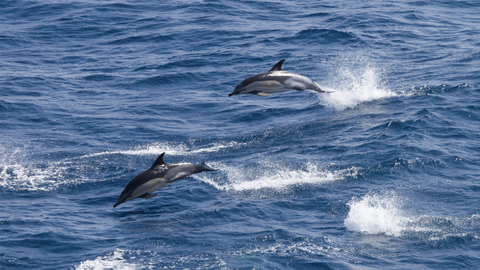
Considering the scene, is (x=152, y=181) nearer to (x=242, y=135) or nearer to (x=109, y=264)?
(x=109, y=264)

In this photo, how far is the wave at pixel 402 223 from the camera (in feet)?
64.3

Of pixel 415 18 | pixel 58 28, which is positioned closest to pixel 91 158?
pixel 58 28

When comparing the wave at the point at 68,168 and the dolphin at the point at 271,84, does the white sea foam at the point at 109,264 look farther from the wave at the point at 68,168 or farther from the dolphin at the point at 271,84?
the wave at the point at 68,168

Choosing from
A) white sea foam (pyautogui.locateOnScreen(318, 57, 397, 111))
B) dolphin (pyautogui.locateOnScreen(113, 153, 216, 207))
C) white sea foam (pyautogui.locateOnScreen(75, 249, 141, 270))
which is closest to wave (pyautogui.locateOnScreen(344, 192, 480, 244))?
dolphin (pyautogui.locateOnScreen(113, 153, 216, 207))

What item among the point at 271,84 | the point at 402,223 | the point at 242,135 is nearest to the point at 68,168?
the point at 242,135

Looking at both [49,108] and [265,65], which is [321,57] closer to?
[265,65]

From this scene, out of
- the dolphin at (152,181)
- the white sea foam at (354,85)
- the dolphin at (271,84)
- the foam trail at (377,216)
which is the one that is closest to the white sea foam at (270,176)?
the foam trail at (377,216)

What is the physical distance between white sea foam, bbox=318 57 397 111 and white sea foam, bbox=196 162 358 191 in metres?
7.57

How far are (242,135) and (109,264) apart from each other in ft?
39.9

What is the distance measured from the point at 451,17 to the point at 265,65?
50.5ft

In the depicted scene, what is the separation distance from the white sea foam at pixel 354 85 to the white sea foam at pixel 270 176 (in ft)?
24.8

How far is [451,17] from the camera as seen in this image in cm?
4503

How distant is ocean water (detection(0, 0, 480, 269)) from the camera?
63.4 ft

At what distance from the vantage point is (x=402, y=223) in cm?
2048
